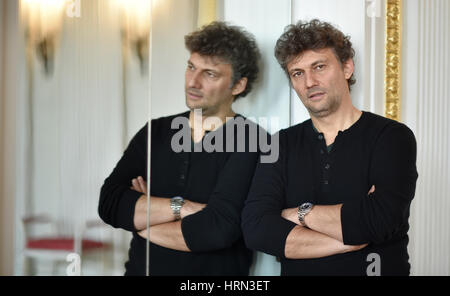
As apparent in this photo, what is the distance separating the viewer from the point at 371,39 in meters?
2.22

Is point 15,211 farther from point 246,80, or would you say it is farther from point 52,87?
point 246,80

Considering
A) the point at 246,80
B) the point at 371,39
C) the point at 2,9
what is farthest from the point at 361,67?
the point at 2,9

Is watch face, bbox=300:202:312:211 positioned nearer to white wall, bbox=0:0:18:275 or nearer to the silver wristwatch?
the silver wristwatch

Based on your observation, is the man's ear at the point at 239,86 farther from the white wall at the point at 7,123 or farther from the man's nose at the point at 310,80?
the white wall at the point at 7,123

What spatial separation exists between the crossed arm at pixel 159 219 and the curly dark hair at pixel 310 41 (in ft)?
2.16

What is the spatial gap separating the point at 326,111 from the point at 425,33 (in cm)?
74

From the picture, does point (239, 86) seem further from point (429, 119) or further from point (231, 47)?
point (429, 119)

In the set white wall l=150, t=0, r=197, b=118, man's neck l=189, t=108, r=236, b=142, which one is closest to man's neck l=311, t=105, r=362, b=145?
man's neck l=189, t=108, r=236, b=142

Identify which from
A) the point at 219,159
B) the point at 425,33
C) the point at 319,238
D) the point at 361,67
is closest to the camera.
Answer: the point at 319,238

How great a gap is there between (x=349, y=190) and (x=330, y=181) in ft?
0.23

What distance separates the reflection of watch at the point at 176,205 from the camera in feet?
6.06

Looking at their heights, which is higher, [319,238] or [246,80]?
[246,80]

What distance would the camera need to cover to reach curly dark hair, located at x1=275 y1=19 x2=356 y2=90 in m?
1.98

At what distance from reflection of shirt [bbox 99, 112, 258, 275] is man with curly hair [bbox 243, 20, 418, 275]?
0.24 feet
